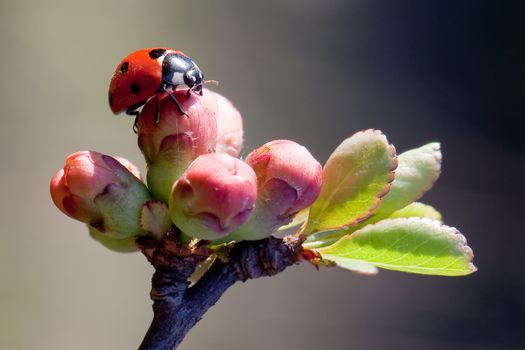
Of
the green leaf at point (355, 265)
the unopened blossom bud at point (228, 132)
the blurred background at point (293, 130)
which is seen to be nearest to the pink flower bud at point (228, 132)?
the unopened blossom bud at point (228, 132)

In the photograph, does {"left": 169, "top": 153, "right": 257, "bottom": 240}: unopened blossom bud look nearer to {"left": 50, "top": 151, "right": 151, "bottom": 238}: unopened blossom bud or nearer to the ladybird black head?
{"left": 50, "top": 151, "right": 151, "bottom": 238}: unopened blossom bud

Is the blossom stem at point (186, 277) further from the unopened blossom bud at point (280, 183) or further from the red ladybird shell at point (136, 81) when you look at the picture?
the red ladybird shell at point (136, 81)

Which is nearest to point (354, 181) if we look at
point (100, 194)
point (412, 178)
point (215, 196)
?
point (412, 178)

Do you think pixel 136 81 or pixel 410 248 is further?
pixel 136 81

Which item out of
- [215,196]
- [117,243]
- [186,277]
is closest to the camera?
[215,196]

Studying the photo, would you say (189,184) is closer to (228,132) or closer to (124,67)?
(228,132)

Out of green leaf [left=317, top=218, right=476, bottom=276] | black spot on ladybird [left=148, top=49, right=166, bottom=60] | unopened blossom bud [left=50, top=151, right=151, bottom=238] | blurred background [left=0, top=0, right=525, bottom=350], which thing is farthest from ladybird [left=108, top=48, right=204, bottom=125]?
blurred background [left=0, top=0, right=525, bottom=350]
